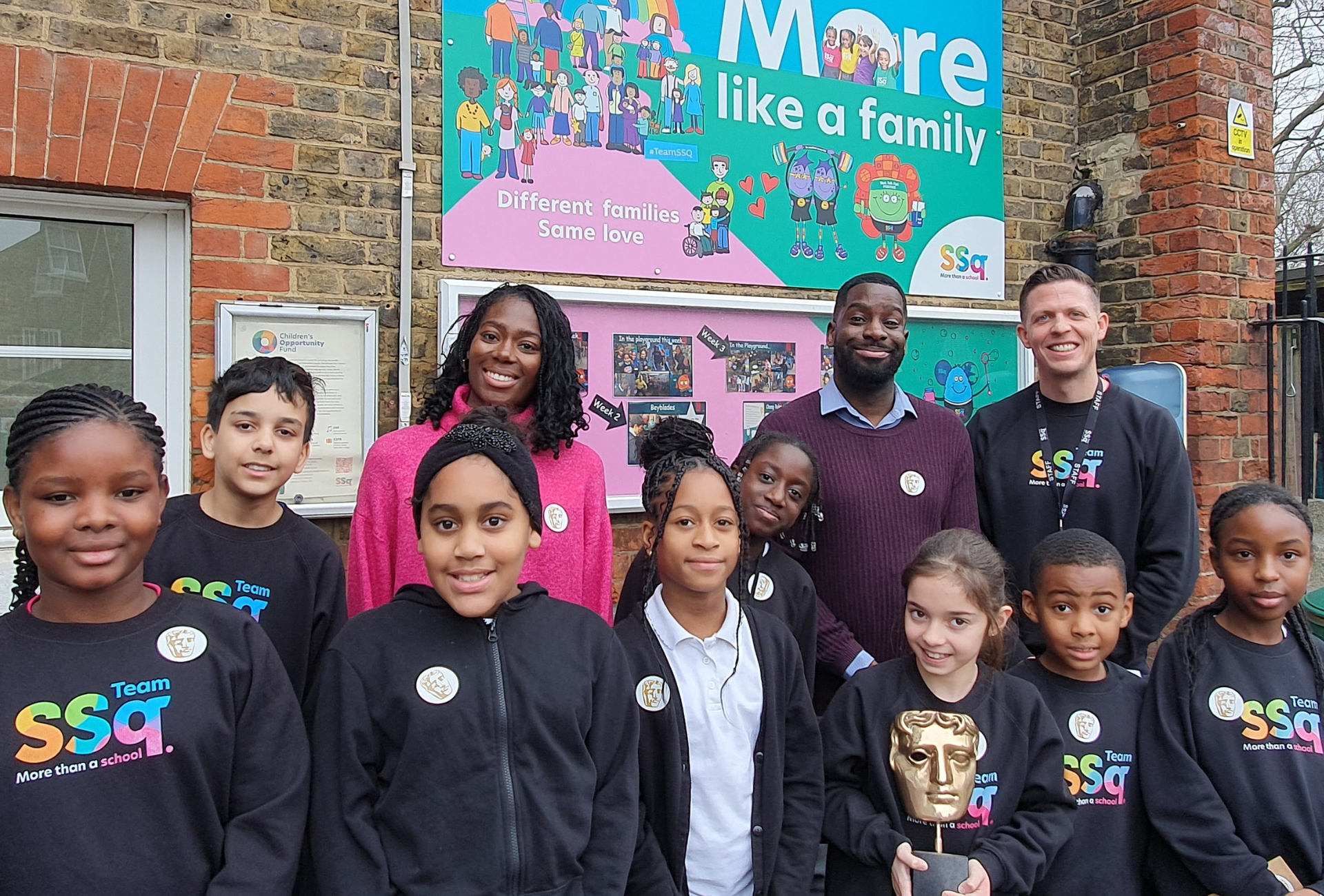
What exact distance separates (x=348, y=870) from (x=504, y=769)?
12.9 inches

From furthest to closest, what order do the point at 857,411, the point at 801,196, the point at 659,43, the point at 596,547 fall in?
the point at 801,196 → the point at 659,43 → the point at 857,411 → the point at 596,547

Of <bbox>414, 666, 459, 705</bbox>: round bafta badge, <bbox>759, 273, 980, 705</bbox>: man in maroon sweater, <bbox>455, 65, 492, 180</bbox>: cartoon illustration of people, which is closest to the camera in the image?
<bbox>414, 666, 459, 705</bbox>: round bafta badge

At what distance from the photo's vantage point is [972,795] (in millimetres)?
2184

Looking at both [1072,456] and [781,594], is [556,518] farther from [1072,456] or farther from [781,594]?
[1072,456]

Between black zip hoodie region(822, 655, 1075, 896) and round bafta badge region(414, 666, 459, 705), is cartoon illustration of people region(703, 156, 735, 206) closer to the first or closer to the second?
black zip hoodie region(822, 655, 1075, 896)

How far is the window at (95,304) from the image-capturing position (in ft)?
11.2

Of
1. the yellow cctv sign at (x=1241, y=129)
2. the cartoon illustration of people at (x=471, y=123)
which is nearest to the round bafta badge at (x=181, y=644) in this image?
the cartoon illustration of people at (x=471, y=123)

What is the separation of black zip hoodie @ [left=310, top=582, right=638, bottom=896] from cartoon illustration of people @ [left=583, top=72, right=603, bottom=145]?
2667 millimetres

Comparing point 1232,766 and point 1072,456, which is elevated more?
point 1072,456

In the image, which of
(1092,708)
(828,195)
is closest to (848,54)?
(828,195)

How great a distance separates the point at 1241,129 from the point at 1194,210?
58 centimetres

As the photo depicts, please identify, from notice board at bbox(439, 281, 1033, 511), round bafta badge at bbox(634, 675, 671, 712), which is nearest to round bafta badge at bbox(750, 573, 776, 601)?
round bafta badge at bbox(634, 675, 671, 712)

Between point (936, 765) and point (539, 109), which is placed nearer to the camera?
point (936, 765)

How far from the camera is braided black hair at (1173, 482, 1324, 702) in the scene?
2.41m
